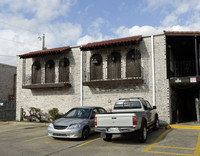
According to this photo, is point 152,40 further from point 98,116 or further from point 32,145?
point 32,145

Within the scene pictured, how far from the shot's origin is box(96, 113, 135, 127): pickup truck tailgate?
26.6 feet

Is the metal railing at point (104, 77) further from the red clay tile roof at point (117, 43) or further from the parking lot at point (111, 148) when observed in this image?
the parking lot at point (111, 148)

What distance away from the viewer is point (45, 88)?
1817cm

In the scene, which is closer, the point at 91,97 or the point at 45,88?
the point at 91,97

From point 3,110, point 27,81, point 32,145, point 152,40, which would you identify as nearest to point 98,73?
point 152,40

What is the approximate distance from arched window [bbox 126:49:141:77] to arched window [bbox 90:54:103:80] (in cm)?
215

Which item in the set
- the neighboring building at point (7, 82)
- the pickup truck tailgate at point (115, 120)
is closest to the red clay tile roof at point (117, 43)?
the pickup truck tailgate at point (115, 120)

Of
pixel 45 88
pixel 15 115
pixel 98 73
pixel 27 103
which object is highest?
pixel 98 73

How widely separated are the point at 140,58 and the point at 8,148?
10218 mm

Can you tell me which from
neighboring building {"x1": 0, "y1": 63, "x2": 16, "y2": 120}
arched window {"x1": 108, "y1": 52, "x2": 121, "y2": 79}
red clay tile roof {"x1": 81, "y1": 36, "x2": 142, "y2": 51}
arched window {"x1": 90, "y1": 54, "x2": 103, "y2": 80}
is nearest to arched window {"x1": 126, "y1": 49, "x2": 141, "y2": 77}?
arched window {"x1": 108, "y1": 52, "x2": 121, "y2": 79}

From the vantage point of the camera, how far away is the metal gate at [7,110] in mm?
20438

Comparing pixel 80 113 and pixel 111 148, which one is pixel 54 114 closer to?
pixel 80 113

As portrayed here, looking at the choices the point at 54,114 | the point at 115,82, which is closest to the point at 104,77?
the point at 115,82

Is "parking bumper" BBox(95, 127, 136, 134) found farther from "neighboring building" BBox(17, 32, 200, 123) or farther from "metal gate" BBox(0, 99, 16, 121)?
"metal gate" BBox(0, 99, 16, 121)
